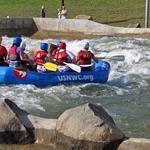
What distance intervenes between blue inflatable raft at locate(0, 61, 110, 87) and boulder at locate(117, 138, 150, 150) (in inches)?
328

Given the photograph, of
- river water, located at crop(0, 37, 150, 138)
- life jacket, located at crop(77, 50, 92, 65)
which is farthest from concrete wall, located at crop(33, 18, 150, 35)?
life jacket, located at crop(77, 50, 92, 65)

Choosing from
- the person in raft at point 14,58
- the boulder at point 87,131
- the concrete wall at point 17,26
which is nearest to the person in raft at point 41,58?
the person in raft at point 14,58

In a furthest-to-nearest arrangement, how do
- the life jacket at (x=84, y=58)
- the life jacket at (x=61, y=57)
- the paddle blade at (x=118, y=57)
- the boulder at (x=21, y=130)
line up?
1. the paddle blade at (x=118, y=57)
2. the life jacket at (x=84, y=58)
3. the life jacket at (x=61, y=57)
4. the boulder at (x=21, y=130)

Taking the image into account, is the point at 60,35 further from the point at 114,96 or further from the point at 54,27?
the point at 114,96

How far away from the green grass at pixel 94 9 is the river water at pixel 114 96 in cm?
1250

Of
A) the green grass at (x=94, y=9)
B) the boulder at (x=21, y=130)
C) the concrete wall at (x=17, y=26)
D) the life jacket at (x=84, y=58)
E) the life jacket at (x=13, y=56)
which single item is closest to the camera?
the boulder at (x=21, y=130)

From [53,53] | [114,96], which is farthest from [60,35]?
[114,96]

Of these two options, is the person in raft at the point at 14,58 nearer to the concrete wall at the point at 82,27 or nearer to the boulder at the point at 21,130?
the boulder at the point at 21,130

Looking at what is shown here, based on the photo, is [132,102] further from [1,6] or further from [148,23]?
[1,6]

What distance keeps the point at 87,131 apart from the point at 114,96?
7.32m

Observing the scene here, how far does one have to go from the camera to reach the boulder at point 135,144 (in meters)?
8.63

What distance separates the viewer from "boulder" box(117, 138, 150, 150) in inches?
340

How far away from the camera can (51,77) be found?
57.3 ft

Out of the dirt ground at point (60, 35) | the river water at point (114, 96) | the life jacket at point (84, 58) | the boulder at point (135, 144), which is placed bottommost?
the river water at point (114, 96)
